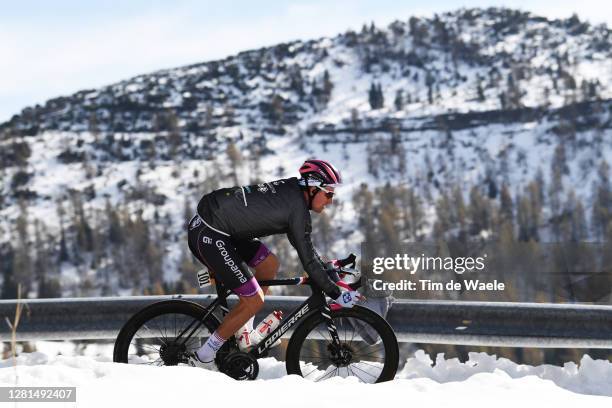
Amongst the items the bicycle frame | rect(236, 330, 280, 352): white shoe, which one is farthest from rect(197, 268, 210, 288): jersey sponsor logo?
rect(236, 330, 280, 352): white shoe

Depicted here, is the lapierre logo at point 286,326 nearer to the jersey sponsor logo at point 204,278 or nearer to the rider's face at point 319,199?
the jersey sponsor logo at point 204,278

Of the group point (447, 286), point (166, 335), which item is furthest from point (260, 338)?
point (447, 286)

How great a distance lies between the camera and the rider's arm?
662cm

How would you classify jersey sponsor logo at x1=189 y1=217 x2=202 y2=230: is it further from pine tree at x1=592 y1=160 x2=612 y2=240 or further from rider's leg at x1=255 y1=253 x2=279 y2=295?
pine tree at x1=592 y1=160 x2=612 y2=240

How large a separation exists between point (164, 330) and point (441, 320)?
A: 2.61m

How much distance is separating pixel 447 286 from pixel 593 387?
1633 mm

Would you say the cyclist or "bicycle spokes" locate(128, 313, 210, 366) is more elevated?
the cyclist

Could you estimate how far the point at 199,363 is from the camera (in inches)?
270

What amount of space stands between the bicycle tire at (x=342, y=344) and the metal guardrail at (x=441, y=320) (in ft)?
3.77

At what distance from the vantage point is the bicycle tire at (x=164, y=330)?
22.7 feet

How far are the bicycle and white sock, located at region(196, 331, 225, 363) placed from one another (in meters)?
0.10

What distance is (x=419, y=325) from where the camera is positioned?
Result: 315 inches

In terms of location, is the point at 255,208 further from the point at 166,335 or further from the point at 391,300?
the point at 391,300

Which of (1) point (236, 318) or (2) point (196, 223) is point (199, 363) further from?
(2) point (196, 223)
